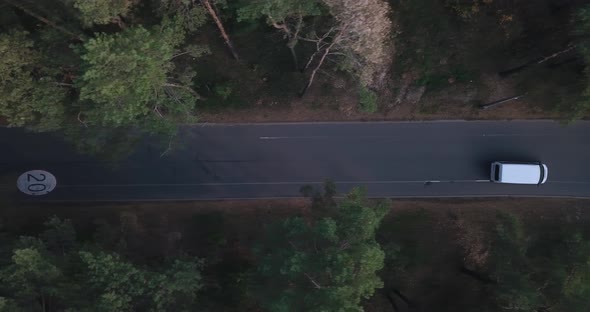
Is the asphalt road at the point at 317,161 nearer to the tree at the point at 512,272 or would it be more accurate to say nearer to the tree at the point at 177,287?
the tree at the point at 512,272

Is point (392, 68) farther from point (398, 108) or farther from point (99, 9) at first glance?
point (99, 9)

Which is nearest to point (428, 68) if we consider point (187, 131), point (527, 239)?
point (527, 239)

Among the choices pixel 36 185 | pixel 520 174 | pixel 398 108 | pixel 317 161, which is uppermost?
pixel 398 108

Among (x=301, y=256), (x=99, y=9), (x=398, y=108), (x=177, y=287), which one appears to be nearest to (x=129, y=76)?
(x=99, y=9)

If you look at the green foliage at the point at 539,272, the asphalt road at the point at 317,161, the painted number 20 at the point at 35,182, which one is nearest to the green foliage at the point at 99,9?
the asphalt road at the point at 317,161

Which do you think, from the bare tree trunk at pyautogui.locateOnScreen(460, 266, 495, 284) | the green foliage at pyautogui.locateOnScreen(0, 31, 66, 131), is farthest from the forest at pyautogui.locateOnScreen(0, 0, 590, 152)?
the bare tree trunk at pyautogui.locateOnScreen(460, 266, 495, 284)

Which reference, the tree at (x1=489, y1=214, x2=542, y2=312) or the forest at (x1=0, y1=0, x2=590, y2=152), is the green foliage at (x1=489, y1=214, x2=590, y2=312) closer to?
the tree at (x1=489, y1=214, x2=542, y2=312)

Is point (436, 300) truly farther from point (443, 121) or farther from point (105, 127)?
point (105, 127)
